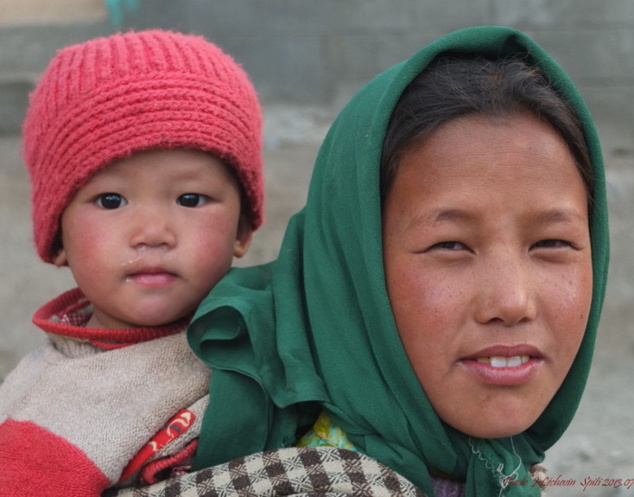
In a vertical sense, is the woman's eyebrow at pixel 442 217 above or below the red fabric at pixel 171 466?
above

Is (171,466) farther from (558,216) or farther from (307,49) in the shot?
(307,49)

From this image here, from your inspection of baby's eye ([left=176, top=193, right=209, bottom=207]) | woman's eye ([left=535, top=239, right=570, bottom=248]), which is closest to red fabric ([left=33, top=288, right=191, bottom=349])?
baby's eye ([left=176, top=193, right=209, bottom=207])

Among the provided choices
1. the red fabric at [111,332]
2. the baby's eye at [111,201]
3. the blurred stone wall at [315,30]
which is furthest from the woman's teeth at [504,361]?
the blurred stone wall at [315,30]

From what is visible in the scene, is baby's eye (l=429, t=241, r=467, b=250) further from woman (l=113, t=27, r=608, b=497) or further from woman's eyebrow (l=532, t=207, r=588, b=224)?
woman's eyebrow (l=532, t=207, r=588, b=224)

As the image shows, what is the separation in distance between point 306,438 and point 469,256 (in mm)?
596

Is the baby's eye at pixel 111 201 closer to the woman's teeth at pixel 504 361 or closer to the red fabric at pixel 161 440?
the red fabric at pixel 161 440

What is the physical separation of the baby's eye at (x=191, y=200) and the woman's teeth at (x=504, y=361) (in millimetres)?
828

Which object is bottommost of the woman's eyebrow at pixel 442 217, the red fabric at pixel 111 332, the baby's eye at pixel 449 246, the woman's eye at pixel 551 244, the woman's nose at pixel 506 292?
the red fabric at pixel 111 332

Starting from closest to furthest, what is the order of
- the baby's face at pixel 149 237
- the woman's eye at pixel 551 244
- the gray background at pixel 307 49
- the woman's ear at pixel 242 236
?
the woman's eye at pixel 551 244, the baby's face at pixel 149 237, the woman's ear at pixel 242 236, the gray background at pixel 307 49

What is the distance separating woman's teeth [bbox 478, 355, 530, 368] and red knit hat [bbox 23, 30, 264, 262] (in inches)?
33.9

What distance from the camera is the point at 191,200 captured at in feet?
7.16

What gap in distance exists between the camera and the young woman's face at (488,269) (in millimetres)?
1798

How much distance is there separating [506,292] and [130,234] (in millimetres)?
921

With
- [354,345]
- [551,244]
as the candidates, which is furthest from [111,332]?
[551,244]
